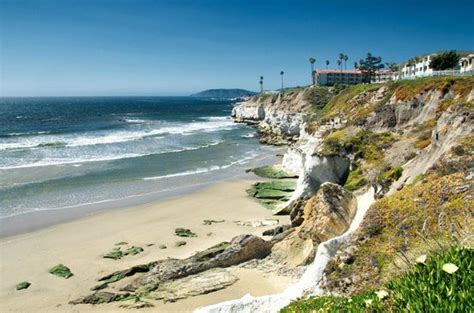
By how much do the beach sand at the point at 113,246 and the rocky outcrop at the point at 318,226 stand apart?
1471mm

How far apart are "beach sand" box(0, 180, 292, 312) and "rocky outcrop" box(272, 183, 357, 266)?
1.47m

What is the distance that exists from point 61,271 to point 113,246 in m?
3.62

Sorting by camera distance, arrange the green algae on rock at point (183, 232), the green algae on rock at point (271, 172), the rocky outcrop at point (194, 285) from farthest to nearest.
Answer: the green algae on rock at point (271, 172) < the green algae on rock at point (183, 232) < the rocky outcrop at point (194, 285)

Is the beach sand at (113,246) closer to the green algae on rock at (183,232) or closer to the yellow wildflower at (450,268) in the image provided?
the green algae on rock at (183,232)

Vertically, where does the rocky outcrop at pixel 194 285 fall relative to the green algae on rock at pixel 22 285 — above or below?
above

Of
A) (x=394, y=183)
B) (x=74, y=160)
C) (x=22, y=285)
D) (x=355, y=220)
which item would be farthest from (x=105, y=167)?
(x=394, y=183)

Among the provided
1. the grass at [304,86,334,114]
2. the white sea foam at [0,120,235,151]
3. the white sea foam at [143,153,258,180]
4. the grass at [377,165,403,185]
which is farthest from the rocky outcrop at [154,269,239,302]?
the grass at [304,86,334,114]

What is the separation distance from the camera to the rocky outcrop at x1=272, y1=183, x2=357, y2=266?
17438mm

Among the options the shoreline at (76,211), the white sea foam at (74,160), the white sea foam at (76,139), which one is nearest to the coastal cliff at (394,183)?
the shoreline at (76,211)

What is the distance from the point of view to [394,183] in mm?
19125

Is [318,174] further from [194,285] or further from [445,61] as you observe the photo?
[445,61]

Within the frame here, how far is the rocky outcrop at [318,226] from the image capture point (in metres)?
17.4

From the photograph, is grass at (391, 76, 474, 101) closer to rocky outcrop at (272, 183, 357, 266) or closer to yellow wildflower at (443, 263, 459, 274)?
rocky outcrop at (272, 183, 357, 266)

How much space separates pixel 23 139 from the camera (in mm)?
66375
